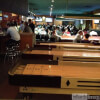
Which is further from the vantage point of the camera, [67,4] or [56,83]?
[67,4]

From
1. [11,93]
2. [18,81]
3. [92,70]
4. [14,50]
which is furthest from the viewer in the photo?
[14,50]

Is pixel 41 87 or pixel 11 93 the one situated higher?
pixel 41 87

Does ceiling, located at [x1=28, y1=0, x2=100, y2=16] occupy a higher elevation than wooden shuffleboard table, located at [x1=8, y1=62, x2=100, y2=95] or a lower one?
higher

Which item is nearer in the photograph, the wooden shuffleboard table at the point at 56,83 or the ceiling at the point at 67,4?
the wooden shuffleboard table at the point at 56,83

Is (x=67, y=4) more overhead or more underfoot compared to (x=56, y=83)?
more overhead

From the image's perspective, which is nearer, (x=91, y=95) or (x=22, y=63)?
(x=91, y=95)

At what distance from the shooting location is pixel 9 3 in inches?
206

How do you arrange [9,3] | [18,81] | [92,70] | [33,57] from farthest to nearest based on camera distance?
1. [9,3]
2. [33,57]
3. [92,70]
4. [18,81]

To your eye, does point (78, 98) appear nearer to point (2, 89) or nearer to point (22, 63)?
point (22, 63)

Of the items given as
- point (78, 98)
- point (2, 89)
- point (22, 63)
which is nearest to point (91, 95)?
point (78, 98)

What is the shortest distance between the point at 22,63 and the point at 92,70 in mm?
1258

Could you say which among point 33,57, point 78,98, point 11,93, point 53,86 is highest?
point 33,57

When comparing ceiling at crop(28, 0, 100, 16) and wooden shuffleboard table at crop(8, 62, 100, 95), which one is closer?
wooden shuffleboard table at crop(8, 62, 100, 95)

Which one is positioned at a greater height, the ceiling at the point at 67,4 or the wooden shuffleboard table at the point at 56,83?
the ceiling at the point at 67,4
